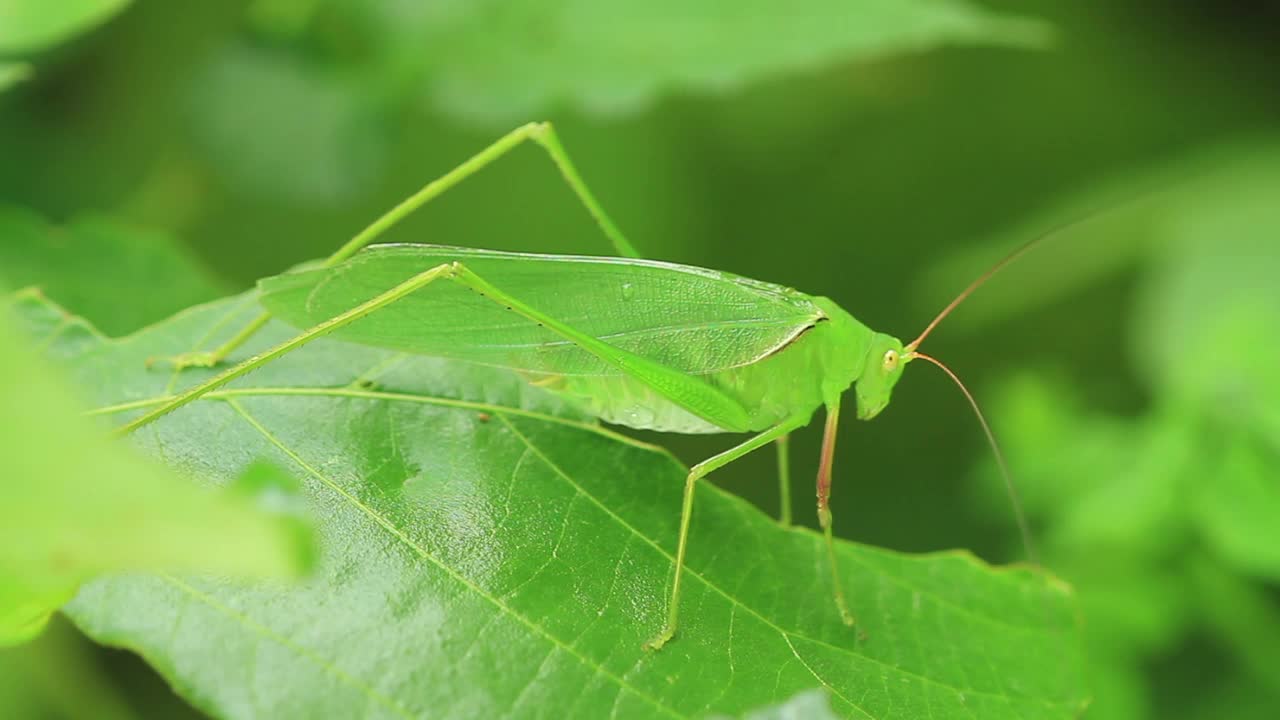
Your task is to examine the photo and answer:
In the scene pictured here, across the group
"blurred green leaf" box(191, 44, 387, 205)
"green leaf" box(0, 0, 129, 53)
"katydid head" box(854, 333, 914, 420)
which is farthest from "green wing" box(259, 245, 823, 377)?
"blurred green leaf" box(191, 44, 387, 205)

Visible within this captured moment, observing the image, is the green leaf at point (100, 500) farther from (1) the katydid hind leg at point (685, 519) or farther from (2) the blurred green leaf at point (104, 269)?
(2) the blurred green leaf at point (104, 269)

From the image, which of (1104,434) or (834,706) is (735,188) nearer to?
(1104,434)

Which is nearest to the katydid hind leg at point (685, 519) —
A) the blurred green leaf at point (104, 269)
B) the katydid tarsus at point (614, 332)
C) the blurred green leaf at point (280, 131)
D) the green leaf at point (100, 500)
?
the katydid tarsus at point (614, 332)

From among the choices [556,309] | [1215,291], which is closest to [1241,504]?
[1215,291]

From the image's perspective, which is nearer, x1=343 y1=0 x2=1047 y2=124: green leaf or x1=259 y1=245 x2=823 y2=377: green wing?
x1=259 y1=245 x2=823 y2=377: green wing

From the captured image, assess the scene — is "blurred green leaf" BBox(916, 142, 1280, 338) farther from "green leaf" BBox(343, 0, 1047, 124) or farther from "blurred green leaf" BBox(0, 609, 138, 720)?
"blurred green leaf" BBox(0, 609, 138, 720)

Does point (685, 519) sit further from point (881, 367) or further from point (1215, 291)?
point (1215, 291)
